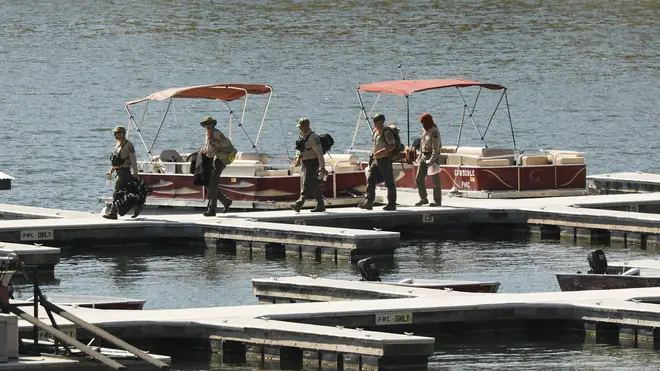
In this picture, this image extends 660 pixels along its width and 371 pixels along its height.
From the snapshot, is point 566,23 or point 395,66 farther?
point 566,23

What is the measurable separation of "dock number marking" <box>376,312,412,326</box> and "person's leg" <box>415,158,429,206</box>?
10449 millimetres

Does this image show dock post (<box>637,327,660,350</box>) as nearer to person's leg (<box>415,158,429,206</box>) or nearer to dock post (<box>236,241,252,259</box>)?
dock post (<box>236,241,252,259</box>)

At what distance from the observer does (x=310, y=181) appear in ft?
99.6

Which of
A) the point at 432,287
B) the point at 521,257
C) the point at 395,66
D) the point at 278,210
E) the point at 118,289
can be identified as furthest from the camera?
the point at 395,66

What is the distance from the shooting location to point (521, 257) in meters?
29.2

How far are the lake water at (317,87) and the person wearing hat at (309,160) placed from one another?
178 cm

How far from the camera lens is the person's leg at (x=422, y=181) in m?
31.5

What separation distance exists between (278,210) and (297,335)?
41.9 feet

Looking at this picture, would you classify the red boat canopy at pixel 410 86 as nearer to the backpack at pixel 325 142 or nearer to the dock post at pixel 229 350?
the backpack at pixel 325 142

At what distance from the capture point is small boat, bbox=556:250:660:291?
77.2ft

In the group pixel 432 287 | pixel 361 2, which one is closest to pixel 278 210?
pixel 432 287

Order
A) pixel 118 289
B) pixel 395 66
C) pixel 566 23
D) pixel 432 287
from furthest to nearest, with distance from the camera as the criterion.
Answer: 1. pixel 566 23
2. pixel 395 66
3. pixel 118 289
4. pixel 432 287

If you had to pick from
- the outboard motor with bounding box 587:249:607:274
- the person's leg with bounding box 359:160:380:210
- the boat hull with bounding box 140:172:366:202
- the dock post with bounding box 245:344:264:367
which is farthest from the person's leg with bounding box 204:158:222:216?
the dock post with bounding box 245:344:264:367

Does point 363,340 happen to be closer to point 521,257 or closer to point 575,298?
point 575,298
